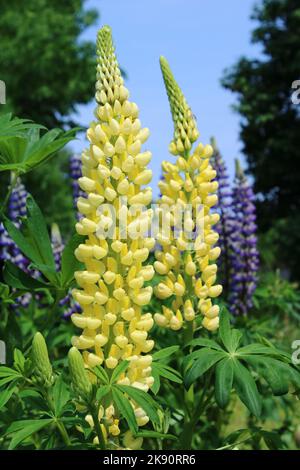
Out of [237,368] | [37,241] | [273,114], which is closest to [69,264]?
[37,241]

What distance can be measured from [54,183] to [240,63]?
8131mm

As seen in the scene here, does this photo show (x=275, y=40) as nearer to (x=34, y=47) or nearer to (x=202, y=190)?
(x=34, y=47)

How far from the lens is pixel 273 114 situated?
2238 cm

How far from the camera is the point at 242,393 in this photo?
1716mm

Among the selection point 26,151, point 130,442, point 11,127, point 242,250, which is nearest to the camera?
point 130,442

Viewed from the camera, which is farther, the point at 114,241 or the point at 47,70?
the point at 47,70

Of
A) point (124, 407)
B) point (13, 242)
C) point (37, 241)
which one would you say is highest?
point (13, 242)

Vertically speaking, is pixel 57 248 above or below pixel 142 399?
above

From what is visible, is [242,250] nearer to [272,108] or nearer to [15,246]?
[15,246]

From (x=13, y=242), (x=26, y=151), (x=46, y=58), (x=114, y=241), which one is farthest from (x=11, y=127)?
(x=46, y=58)

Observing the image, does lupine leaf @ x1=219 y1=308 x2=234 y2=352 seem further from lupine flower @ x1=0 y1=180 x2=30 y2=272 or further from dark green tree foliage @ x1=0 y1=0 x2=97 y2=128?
dark green tree foliage @ x1=0 y1=0 x2=97 y2=128

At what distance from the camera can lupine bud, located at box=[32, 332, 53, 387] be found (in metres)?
1.67

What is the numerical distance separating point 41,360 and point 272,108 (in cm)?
2167

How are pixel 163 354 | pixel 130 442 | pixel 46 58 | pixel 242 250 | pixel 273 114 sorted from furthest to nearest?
pixel 273 114 < pixel 46 58 < pixel 242 250 < pixel 163 354 < pixel 130 442
